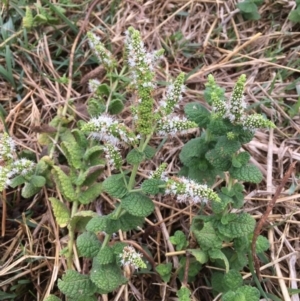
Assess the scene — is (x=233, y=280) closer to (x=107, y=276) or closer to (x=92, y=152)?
(x=107, y=276)

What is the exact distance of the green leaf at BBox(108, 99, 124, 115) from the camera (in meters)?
2.27

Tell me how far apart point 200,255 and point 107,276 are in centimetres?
37

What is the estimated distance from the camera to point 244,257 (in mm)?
2004

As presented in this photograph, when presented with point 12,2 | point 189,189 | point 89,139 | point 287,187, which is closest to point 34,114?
point 89,139

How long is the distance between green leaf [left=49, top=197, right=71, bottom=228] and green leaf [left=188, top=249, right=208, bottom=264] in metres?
0.55

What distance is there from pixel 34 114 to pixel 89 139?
383mm

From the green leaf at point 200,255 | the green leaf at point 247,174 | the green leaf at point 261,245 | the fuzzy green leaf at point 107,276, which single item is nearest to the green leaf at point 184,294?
the green leaf at point 200,255

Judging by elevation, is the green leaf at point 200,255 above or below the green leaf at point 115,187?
below

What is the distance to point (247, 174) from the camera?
184 centimetres

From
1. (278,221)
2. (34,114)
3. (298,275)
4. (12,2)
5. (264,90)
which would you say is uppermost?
(12,2)

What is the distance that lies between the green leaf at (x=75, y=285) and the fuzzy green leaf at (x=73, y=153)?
1.64 feet

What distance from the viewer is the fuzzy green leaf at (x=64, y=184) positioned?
214 centimetres

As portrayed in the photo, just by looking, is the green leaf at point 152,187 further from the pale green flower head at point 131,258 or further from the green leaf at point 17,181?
the green leaf at point 17,181

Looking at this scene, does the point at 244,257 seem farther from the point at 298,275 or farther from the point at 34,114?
the point at 34,114
